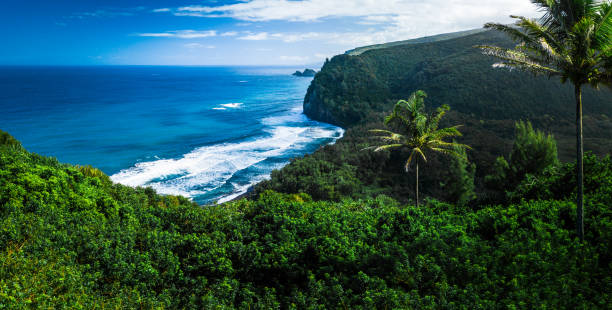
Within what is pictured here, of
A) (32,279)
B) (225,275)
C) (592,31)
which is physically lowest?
(225,275)

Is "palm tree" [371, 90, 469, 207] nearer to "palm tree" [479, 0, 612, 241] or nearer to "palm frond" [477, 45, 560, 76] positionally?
"palm frond" [477, 45, 560, 76]

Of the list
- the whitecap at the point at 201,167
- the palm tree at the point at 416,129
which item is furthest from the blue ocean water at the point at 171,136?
the palm tree at the point at 416,129

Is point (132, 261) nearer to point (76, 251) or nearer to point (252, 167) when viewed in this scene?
point (76, 251)

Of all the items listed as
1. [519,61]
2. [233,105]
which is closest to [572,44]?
[519,61]

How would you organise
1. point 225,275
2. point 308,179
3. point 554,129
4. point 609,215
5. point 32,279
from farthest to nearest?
point 554,129, point 308,179, point 609,215, point 225,275, point 32,279

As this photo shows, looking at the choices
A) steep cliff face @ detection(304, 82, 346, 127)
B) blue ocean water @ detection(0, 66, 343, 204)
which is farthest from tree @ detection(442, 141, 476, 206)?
steep cliff face @ detection(304, 82, 346, 127)

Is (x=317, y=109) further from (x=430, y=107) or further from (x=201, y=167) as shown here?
(x=201, y=167)

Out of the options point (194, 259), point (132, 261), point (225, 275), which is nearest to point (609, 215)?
point (225, 275)
